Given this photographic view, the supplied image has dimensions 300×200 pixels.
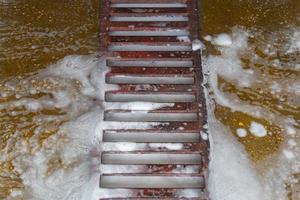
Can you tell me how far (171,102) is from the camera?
2219 millimetres

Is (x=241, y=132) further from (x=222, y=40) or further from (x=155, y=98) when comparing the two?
(x=222, y=40)

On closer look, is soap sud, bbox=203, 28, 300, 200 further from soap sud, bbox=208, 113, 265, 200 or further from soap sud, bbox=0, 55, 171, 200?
soap sud, bbox=0, 55, 171, 200

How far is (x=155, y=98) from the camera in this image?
87.8 inches

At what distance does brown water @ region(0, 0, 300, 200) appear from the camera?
81.4 inches

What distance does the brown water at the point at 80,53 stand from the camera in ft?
6.78

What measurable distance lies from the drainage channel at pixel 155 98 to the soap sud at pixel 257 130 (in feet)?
0.77

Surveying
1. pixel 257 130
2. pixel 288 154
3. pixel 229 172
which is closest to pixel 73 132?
pixel 229 172

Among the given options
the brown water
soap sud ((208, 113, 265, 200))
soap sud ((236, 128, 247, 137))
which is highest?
the brown water

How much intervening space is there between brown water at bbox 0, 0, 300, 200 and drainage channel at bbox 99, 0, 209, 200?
0.40 ft

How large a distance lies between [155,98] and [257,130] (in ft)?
1.77

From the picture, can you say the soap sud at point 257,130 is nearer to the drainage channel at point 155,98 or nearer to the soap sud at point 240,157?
the soap sud at point 240,157

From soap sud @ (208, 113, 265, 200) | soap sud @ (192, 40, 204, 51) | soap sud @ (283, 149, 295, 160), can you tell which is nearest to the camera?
soap sud @ (208, 113, 265, 200)

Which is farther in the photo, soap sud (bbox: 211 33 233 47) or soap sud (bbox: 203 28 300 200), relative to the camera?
soap sud (bbox: 211 33 233 47)

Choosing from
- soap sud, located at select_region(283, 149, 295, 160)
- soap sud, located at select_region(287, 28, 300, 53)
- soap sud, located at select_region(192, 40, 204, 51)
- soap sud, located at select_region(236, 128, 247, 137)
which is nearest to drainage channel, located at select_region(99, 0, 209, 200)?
soap sud, located at select_region(192, 40, 204, 51)
